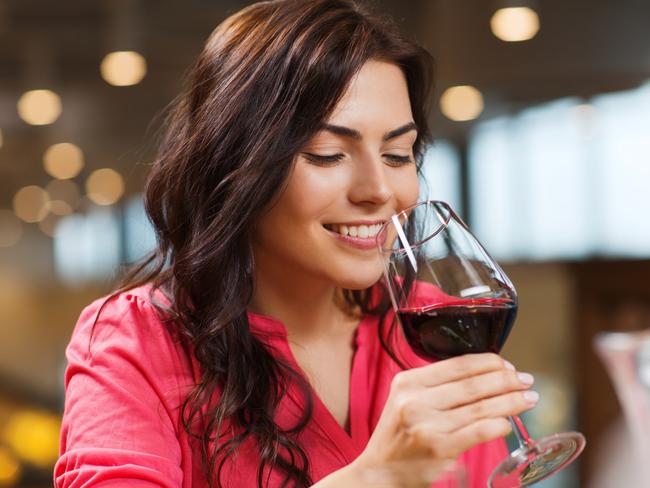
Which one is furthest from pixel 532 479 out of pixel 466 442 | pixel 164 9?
pixel 164 9

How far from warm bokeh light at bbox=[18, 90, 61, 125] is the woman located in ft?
10.2

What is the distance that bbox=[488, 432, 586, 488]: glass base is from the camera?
943 mm

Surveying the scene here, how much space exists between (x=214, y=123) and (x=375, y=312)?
460 millimetres

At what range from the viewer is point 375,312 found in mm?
1668

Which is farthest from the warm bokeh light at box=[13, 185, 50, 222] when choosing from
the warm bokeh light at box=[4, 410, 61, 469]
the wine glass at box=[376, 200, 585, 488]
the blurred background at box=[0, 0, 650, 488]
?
the wine glass at box=[376, 200, 585, 488]

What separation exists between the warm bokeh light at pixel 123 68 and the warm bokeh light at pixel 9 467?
1.77 metres

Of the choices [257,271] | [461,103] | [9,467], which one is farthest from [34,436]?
[257,271]

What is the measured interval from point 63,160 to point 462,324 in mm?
3787

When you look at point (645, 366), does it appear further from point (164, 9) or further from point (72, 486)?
point (164, 9)

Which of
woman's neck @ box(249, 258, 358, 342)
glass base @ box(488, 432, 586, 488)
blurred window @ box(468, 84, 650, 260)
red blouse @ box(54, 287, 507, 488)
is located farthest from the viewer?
blurred window @ box(468, 84, 650, 260)

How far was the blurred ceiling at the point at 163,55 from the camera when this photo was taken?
4273mm

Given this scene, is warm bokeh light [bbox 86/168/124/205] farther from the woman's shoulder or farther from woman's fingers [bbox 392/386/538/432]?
woman's fingers [bbox 392/386/538/432]

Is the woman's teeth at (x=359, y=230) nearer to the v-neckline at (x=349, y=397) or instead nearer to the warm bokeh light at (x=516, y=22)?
the v-neckline at (x=349, y=397)

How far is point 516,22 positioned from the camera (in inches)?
170
